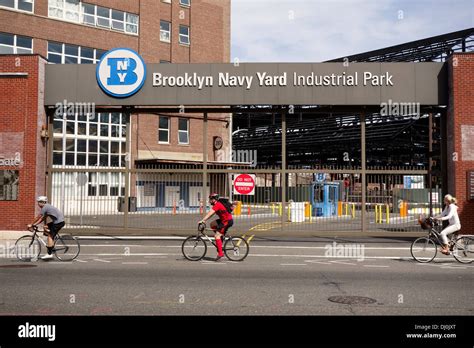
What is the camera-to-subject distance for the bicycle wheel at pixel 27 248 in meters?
13.3

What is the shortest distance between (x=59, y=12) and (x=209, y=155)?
16.1 meters

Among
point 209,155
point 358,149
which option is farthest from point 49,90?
point 358,149

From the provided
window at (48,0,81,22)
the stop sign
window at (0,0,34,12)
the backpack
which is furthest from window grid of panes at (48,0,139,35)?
the backpack

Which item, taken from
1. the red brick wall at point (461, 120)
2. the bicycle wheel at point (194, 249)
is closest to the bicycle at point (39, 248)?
the bicycle wheel at point (194, 249)

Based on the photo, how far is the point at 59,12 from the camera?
120 ft

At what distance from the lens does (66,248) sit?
44.3ft

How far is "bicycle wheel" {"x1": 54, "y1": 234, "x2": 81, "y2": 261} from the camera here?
13.4 meters

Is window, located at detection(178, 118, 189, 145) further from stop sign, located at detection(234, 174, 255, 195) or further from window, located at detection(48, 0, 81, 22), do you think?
stop sign, located at detection(234, 174, 255, 195)

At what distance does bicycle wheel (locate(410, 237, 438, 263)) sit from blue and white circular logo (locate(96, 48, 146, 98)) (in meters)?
12.3

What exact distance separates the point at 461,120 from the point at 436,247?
25.8ft

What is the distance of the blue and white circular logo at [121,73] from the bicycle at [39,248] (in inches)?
323

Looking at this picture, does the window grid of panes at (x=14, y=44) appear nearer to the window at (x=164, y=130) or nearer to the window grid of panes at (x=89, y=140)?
the window grid of panes at (x=89, y=140)
